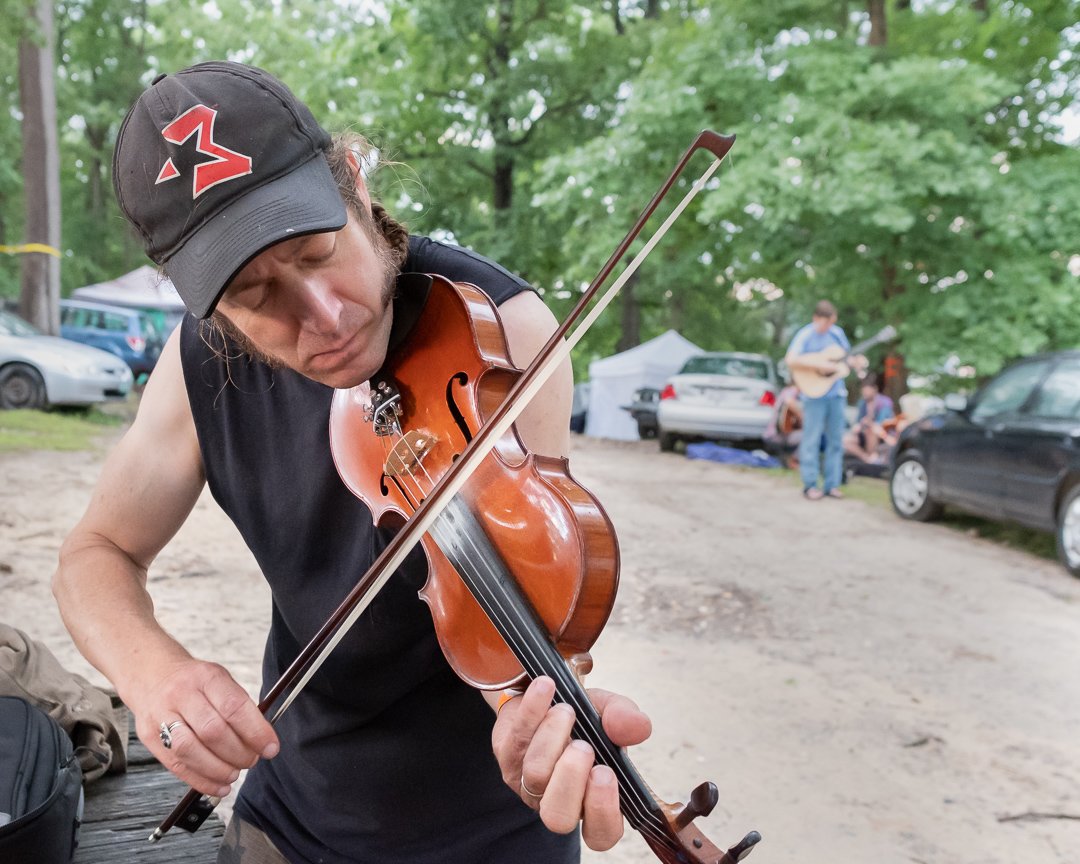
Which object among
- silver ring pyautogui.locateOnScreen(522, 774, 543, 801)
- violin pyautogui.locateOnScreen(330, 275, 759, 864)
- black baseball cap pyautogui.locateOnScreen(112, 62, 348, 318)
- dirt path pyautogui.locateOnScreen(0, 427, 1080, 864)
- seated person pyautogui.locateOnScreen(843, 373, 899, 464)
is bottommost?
seated person pyautogui.locateOnScreen(843, 373, 899, 464)

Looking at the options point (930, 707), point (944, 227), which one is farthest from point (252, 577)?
point (944, 227)

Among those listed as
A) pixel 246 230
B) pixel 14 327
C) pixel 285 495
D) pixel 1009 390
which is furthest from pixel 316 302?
pixel 14 327

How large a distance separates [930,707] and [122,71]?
2198 centimetres

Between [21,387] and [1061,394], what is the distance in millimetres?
10201

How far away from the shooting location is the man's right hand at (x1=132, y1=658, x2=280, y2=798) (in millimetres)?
967

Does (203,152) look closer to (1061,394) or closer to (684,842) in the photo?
(684,842)

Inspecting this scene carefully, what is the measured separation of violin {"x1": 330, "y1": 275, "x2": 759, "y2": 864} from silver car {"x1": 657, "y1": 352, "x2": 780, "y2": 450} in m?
9.85

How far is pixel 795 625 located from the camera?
14.8 ft

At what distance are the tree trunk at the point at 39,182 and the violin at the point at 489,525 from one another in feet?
39.2

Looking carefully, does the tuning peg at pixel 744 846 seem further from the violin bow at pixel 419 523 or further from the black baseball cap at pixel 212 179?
the black baseball cap at pixel 212 179

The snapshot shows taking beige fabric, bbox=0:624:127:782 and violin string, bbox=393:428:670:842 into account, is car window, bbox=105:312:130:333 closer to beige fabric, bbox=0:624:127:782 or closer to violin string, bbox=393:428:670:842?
beige fabric, bbox=0:624:127:782

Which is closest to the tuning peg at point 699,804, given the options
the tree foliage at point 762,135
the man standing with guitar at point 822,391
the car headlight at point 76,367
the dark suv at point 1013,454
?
the tree foliage at point 762,135

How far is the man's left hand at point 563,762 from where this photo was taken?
2.83ft

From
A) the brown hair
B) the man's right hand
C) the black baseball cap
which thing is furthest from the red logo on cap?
the brown hair
